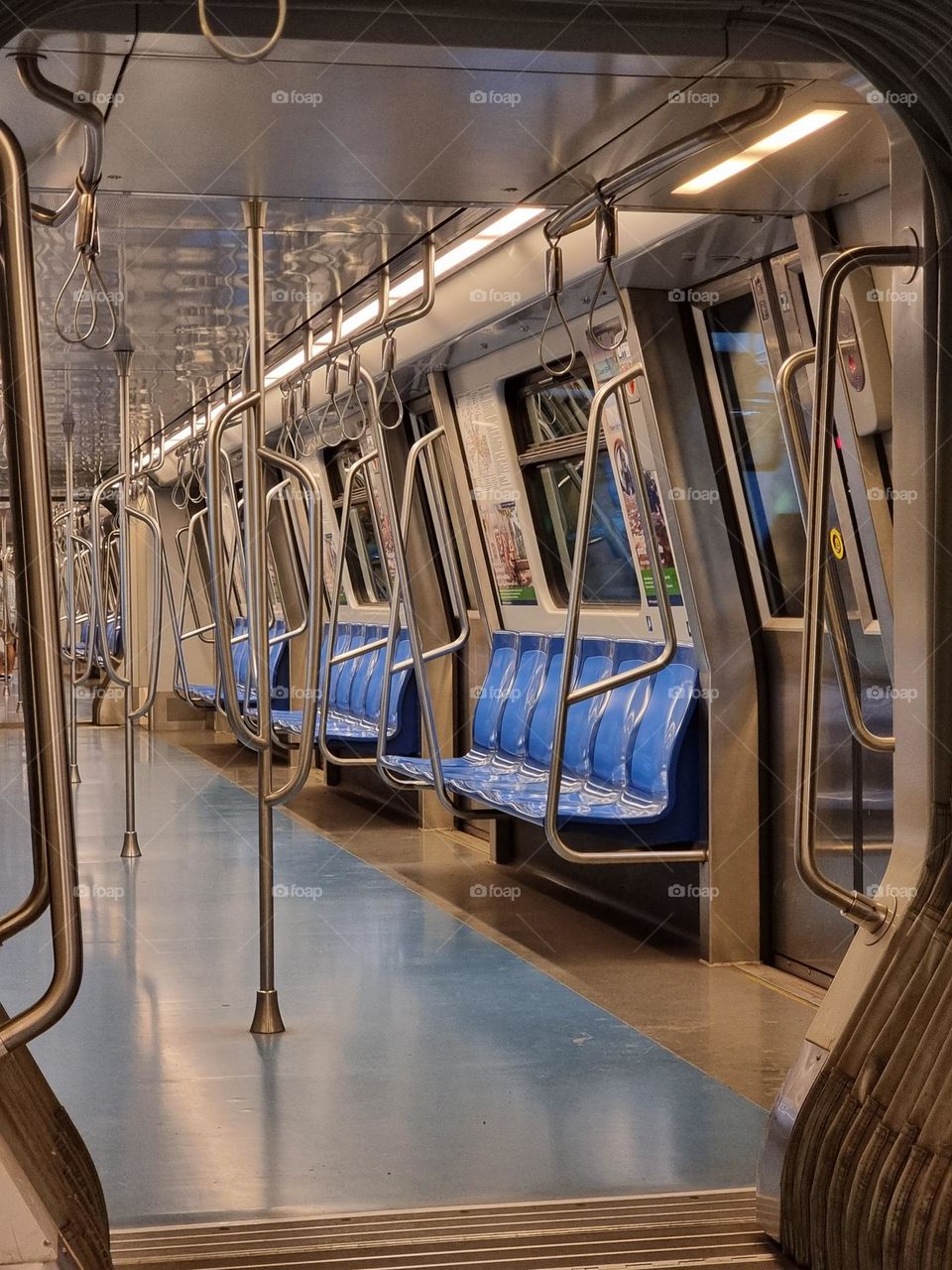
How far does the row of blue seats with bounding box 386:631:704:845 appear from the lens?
577 cm

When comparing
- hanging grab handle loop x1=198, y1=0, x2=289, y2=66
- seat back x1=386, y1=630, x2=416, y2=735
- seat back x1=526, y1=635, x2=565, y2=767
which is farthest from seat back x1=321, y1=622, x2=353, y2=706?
hanging grab handle loop x1=198, y1=0, x2=289, y2=66

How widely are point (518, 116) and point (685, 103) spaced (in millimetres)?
362

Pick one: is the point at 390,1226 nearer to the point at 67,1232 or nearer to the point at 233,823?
the point at 67,1232

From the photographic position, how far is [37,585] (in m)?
1.83

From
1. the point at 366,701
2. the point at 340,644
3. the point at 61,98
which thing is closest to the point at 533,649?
the point at 366,701

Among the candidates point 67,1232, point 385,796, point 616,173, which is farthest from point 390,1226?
point 385,796

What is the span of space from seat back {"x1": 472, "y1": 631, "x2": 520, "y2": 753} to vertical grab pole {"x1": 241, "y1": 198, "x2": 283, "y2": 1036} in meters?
3.34

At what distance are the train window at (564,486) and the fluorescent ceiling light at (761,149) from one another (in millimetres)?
2624

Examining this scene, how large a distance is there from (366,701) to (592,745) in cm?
388

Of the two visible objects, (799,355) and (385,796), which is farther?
(385,796)

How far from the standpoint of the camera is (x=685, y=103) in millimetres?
3354

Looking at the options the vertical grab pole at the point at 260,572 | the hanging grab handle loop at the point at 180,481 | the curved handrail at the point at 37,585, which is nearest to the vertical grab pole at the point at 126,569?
the hanging grab handle loop at the point at 180,481

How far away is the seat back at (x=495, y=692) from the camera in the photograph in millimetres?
7918

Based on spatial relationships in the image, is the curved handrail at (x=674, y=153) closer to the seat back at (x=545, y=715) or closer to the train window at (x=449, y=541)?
the seat back at (x=545, y=715)
